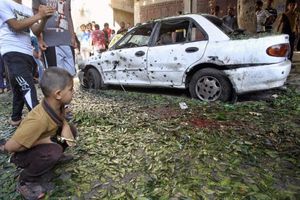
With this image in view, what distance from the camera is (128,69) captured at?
6289 millimetres

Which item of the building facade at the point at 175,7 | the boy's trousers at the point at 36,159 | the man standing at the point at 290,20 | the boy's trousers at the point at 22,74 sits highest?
the building facade at the point at 175,7

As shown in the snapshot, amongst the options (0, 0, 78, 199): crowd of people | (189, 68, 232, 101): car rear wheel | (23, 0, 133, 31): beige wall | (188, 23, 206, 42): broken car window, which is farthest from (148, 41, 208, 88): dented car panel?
(23, 0, 133, 31): beige wall

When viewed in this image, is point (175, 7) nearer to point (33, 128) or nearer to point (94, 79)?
point (94, 79)

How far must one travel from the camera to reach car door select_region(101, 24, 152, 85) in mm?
6062

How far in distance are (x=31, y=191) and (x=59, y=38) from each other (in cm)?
201

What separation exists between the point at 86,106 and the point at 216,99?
6.96ft

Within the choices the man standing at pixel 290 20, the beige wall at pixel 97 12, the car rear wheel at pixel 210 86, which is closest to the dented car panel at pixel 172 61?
the car rear wheel at pixel 210 86

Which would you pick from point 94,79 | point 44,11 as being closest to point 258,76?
point 44,11

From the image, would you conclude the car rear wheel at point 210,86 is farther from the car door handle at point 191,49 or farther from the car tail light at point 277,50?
the car tail light at point 277,50

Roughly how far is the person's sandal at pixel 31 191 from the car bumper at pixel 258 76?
357 cm

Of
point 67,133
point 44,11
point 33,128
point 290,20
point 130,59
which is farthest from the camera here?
point 290,20

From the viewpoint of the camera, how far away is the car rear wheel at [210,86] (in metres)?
5.10

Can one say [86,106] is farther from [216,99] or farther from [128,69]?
[216,99]

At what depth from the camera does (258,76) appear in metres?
4.85
